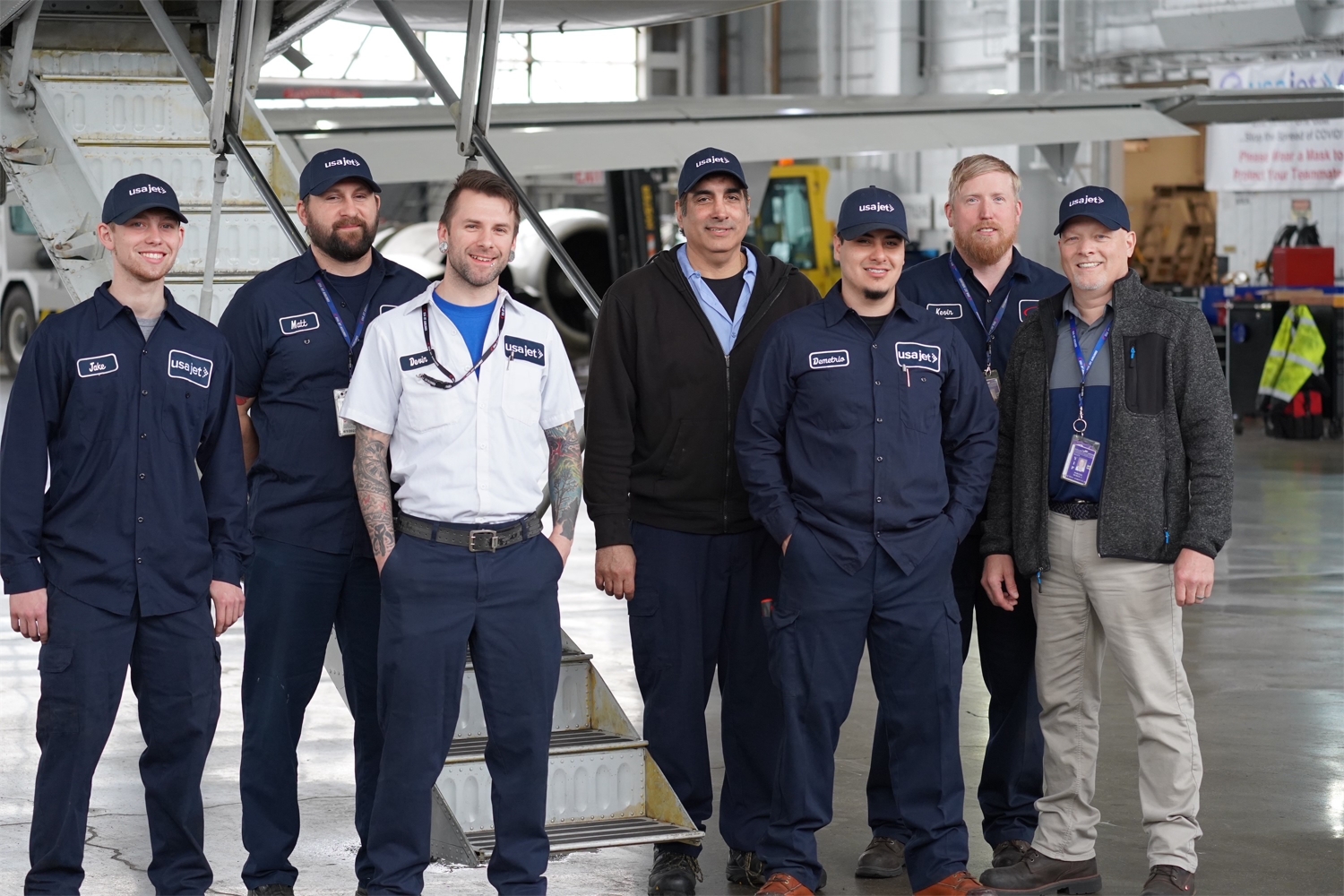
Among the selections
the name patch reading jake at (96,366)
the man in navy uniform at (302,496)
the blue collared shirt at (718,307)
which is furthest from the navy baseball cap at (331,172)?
the blue collared shirt at (718,307)

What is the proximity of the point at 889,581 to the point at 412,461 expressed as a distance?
4.38ft

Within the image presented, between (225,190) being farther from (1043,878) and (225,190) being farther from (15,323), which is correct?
(15,323)

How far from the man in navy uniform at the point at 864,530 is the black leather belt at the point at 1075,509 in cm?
26

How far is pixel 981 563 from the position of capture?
482 centimetres

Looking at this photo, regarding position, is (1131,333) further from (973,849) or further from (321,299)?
(321,299)

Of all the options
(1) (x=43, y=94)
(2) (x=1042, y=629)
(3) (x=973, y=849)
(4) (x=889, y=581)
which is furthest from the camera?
(1) (x=43, y=94)

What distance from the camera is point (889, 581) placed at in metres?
4.26

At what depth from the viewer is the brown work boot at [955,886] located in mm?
4254

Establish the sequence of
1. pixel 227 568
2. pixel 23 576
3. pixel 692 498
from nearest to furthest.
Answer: pixel 23 576 → pixel 227 568 → pixel 692 498

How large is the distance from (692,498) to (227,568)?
1331mm

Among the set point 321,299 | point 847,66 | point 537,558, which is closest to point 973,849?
point 537,558

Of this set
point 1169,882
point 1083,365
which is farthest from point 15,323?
point 1169,882

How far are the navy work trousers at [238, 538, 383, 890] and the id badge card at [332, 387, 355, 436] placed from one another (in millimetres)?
336

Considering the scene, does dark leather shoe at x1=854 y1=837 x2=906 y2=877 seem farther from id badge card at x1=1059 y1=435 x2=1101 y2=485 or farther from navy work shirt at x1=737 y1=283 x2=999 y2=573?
id badge card at x1=1059 y1=435 x2=1101 y2=485
